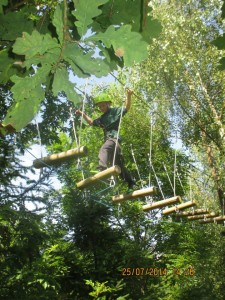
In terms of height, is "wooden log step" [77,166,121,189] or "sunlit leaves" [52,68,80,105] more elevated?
"wooden log step" [77,166,121,189]

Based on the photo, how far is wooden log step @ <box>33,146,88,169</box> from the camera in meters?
3.86

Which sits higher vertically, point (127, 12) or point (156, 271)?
point (156, 271)

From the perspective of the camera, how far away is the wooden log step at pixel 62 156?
3861mm

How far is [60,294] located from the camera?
362 inches

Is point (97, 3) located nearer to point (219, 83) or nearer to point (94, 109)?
point (94, 109)

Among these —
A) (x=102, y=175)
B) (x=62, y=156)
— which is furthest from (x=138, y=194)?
(x=62, y=156)

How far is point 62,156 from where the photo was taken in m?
3.98

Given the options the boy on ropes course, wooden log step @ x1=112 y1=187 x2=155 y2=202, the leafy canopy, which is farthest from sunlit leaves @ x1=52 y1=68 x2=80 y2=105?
the boy on ropes course

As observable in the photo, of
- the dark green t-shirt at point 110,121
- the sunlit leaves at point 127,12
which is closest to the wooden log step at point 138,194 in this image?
the dark green t-shirt at point 110,121

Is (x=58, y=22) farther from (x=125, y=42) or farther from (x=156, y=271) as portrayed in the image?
(x=156, y=271)
